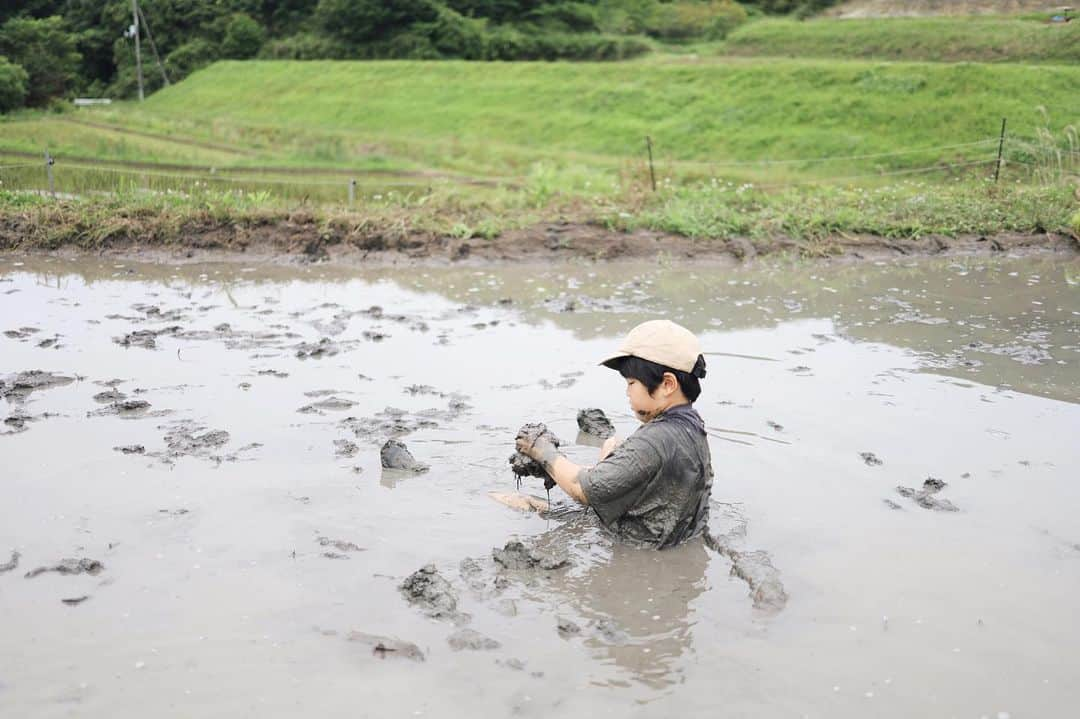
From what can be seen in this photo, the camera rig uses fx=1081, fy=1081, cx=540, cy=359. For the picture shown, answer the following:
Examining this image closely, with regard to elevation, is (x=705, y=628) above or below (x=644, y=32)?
below

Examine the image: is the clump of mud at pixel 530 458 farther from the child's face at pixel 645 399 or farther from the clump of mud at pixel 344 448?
the clump of mud at pixel 344 448

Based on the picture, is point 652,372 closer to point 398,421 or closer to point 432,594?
point 432,594

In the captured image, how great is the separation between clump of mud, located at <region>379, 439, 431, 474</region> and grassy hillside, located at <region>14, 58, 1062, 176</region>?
15480 mm

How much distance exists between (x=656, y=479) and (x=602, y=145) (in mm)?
21555

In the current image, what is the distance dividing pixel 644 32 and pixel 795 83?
51.2 feet

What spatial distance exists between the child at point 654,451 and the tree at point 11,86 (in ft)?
108

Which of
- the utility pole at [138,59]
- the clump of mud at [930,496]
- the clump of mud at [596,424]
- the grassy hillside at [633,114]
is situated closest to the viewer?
the clump of mud at [930,496]

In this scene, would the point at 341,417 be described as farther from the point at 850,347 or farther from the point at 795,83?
the point at 795,83

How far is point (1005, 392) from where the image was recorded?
299 inches

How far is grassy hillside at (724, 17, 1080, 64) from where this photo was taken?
2450 cm

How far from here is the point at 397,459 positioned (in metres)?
6.00

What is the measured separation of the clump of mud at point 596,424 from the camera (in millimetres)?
6590

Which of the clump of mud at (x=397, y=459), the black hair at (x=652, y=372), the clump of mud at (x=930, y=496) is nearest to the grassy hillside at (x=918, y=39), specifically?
the clump of mud at (x=930, y=496)

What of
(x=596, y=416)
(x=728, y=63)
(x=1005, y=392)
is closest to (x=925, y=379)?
(x=1005, y=392)
